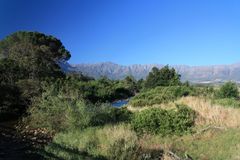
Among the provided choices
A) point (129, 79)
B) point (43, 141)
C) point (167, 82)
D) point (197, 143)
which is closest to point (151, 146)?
point (197, 143)

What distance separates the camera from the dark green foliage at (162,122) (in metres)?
18.0

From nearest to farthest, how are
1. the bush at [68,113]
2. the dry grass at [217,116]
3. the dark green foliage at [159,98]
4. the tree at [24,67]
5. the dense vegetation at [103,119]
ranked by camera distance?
the dense vegetation at [103,119], the bush at [68,113], the dry grass at [217,116], the tree at [24,67], the dark green foliage at [159,98]

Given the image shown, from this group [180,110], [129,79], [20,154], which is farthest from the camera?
[129,79]

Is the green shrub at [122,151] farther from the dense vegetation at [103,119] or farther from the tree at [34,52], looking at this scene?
the tree at [34,52]

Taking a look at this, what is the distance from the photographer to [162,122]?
18266 millimetres

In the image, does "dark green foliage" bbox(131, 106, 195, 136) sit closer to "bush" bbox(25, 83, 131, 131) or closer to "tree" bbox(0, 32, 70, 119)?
"bush" bbox(25, 83, 131, 131)

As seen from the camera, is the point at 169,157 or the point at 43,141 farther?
the point at 43,141

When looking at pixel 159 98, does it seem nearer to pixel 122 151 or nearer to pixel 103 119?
pixel 103 119

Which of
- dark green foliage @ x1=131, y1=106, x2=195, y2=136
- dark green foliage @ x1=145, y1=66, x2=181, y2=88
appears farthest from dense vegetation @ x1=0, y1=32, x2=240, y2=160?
dark green foliage @ x1=145, y1=66, x2=181, y2=88

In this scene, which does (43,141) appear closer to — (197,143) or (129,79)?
(197,143)

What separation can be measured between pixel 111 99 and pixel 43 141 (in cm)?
3940

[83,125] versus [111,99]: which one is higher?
[83,125]

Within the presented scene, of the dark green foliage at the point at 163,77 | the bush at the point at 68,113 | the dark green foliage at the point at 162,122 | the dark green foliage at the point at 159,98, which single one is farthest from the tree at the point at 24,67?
the dark green foliage at the point at 163,77

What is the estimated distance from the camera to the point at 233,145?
1389 cm
